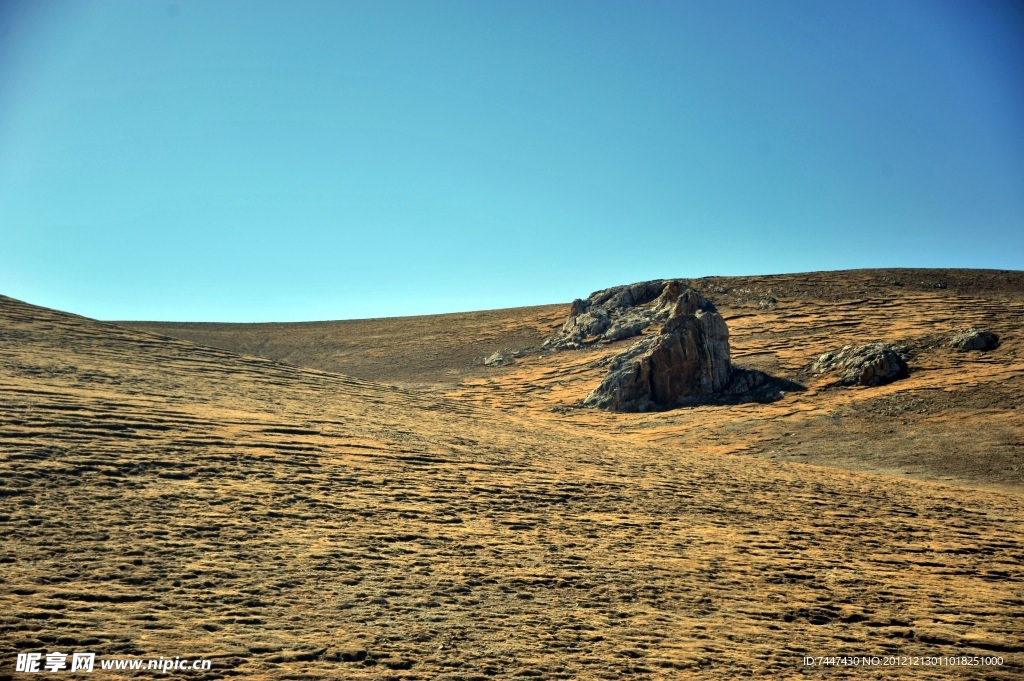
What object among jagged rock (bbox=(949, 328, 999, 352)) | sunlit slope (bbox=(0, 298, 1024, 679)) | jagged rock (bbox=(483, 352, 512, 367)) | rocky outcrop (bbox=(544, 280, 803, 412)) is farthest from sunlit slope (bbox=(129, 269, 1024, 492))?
sunlit slope (bbox=(0, 298, 1024, 679))

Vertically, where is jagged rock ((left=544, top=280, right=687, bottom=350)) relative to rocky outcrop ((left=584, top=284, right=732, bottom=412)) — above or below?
above

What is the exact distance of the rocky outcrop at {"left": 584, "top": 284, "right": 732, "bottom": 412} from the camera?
22.7m

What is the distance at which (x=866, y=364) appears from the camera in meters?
22.0

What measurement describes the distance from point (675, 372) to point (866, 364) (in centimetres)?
515

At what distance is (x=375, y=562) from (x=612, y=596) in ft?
7.33

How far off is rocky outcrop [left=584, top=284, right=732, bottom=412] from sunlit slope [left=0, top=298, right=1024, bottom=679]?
8738mm

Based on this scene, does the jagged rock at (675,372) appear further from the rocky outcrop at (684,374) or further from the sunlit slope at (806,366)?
the sunlit slope at (806,366)

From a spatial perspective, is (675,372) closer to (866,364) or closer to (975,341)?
(866,364)

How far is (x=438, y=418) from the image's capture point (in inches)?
631

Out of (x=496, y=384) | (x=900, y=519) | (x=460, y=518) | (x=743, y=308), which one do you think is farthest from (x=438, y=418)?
(x=743, y=308)

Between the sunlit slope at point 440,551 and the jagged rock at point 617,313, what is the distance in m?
16.9

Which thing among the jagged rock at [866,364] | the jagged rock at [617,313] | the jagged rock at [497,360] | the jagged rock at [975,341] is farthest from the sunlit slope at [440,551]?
the jagged rock at [497,360]

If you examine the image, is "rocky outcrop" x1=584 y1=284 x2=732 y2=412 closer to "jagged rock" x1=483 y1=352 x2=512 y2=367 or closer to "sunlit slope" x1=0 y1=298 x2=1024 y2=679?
"sunlit slope" x1=0 y1=298 x2=1024 y2=679

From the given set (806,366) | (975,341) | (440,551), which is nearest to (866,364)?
(806,366)
